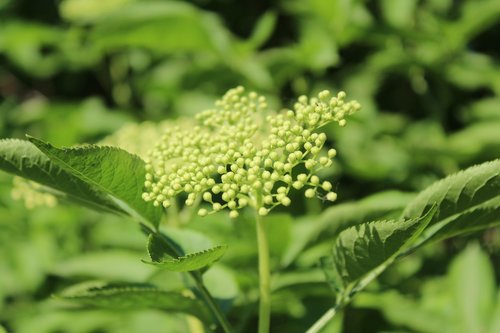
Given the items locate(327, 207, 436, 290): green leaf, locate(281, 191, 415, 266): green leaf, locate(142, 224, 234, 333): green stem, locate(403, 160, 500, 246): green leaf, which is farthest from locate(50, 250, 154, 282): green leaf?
locate(403, 160, 500, 246): green leaf

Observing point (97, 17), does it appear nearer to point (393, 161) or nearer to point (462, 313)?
point (393, 161)

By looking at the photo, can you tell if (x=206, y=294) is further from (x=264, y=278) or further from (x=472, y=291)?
(x=472, y=291)

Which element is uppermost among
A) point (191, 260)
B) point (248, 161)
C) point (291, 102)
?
point (291, 102)

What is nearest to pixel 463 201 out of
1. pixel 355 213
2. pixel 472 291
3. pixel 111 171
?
pixel 355 213

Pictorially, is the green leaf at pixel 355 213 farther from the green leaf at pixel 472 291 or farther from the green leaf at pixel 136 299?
the green leaf at pixel 472 291

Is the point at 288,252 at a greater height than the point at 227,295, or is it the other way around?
the point at 288,252

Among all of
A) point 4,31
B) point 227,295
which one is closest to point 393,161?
point 227,295

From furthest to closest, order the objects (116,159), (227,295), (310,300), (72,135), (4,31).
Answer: (4,31)
(72,135)
(310,300)
(227,295)
(116,159)

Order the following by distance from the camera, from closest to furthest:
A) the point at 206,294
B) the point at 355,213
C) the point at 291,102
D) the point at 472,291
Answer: the point at 206,294 < the point at 355,213 < the point at 472,291 < the point at 291,102
